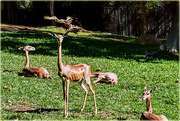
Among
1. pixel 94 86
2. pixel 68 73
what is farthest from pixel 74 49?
pixel 68 73

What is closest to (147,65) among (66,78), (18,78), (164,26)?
(18,78)

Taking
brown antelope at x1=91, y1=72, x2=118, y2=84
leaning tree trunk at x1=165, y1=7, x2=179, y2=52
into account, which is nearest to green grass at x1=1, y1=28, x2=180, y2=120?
brown antelope at x1=91, y1=72, x2=118, y2=84

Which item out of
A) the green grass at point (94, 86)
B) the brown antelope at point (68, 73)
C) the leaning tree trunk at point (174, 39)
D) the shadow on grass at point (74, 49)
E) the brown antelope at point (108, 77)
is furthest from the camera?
the leaning tree trunk at point (174, 39)

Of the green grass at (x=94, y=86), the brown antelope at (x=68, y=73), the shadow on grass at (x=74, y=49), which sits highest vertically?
the brown antelope at (x=68, y=73)

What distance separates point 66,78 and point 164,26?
22.6m

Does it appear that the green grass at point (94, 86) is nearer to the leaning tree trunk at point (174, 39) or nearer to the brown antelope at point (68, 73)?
the brown antelope at point (68, 73)

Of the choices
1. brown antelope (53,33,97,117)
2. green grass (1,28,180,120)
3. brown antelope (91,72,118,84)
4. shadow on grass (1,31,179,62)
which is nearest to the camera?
brown antelope (53,33,97,117)

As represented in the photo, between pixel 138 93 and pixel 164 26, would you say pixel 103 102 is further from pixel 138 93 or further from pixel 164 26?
pixel 164 26

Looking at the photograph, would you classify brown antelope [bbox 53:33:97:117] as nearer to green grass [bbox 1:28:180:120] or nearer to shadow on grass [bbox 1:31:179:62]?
green grass [bbox 1:28:180:120]

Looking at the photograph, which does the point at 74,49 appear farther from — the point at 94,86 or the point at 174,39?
the point at 174,39

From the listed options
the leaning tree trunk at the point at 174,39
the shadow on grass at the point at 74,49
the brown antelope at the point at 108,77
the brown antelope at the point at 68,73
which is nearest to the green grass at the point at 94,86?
the shadow on grass at the point at 74,49

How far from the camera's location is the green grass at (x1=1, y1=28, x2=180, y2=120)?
239 inches

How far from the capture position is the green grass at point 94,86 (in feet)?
19.9

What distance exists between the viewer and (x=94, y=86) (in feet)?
28.0
